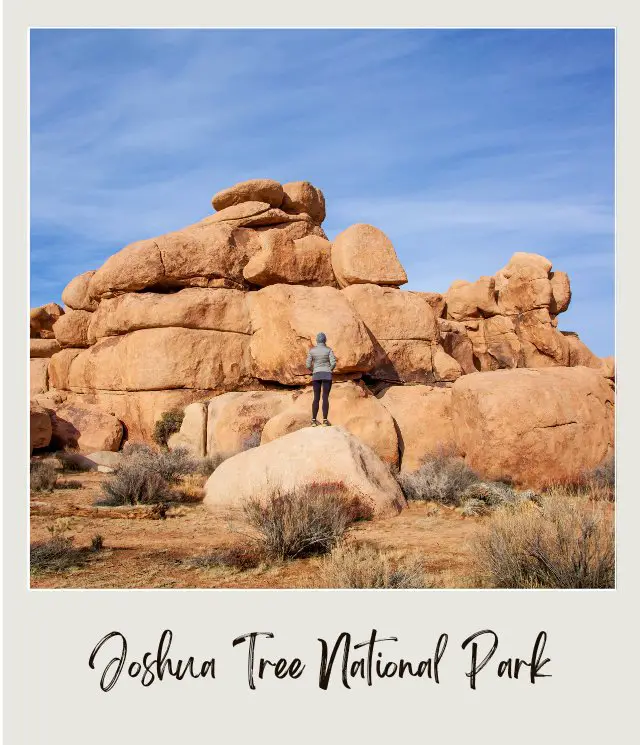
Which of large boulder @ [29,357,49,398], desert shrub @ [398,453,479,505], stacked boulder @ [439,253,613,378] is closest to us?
desert shrub @ [398,453,479,505]

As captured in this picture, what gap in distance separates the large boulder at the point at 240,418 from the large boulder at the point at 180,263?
4468 millimetres

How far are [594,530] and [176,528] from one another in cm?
585

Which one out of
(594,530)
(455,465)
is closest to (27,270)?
(594,530)

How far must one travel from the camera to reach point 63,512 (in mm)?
10961

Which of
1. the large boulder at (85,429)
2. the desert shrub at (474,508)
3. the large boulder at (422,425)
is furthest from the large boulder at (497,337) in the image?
the desert shrub at (474,508)

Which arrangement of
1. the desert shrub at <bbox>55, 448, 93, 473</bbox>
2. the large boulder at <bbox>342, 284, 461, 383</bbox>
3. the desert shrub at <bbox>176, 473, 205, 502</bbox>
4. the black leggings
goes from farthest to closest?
the large boulder at <bbox>342, 284, 461, 383</bbox>
the desert shrub at <bbox>55, 448, 93, 473</bbox>
the black leggings
the desert shrub at <bbox>176, 473, 205, 502</bbox>

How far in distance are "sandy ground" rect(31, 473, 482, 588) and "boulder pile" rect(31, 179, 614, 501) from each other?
11.2 ft

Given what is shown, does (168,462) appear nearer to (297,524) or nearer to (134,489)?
(134,489)

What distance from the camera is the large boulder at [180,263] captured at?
856 inches

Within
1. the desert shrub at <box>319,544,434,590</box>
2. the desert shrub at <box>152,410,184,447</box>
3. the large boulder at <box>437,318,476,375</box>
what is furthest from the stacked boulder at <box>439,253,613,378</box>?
the desert shrub at <box>319,544,434,590</box>

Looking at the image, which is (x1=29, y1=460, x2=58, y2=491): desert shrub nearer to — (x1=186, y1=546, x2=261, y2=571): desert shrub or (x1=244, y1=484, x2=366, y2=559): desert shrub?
(x1=244, y1=484, x2=366, y2=559): desert shrub

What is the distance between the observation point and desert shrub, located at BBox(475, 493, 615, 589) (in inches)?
256

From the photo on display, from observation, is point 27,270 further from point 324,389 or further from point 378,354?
point 378,354

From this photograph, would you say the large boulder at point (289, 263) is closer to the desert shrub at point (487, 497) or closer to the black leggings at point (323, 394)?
the black leggings at point (323, 394)
